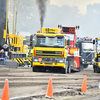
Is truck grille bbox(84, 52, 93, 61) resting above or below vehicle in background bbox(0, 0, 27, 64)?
below

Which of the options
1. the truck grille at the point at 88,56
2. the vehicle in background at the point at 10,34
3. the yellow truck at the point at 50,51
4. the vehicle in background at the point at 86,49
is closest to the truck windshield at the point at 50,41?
the yellow truck at the point at 50,51

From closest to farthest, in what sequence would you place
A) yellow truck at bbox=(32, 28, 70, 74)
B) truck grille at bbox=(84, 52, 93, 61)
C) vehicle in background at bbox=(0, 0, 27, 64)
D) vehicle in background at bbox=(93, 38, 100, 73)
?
yellow truck at bbox=(32, 28, 70, 74), vehicle in background at bbox=(93, 38, 100, 73), vehicle in background at bbox=(0, 0, 27, 64), truck grille at bbox=(84, 52, 93, 61)

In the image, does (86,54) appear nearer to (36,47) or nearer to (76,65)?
(76,65)

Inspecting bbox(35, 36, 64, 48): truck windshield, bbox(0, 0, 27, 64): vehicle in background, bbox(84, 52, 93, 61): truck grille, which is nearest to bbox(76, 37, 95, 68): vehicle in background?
bbox(84, 52, 93, 61): truck grille

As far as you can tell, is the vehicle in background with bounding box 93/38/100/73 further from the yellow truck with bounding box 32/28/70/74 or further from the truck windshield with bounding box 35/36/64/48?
the truck windshield with bounding box 35/36/64/48

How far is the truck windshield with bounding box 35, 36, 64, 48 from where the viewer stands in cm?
Result: 1783

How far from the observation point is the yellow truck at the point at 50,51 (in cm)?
1780

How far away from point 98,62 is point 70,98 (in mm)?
11690

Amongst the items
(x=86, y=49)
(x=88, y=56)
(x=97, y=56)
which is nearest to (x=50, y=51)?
(x=97, y=56)

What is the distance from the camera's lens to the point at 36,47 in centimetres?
1780

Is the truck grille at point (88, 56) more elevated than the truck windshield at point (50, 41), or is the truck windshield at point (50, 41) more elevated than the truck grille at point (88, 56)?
the truck windshield at point (50, 41)

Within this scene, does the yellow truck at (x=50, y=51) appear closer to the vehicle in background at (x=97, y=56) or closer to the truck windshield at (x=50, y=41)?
the truck windshield at (x=50, y=41)

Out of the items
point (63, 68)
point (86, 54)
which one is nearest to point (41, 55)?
point (63, 68)

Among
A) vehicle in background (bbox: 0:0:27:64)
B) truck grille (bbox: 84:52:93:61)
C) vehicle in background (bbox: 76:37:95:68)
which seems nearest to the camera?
vehicle in background (bbox: 0:0:27:64)
